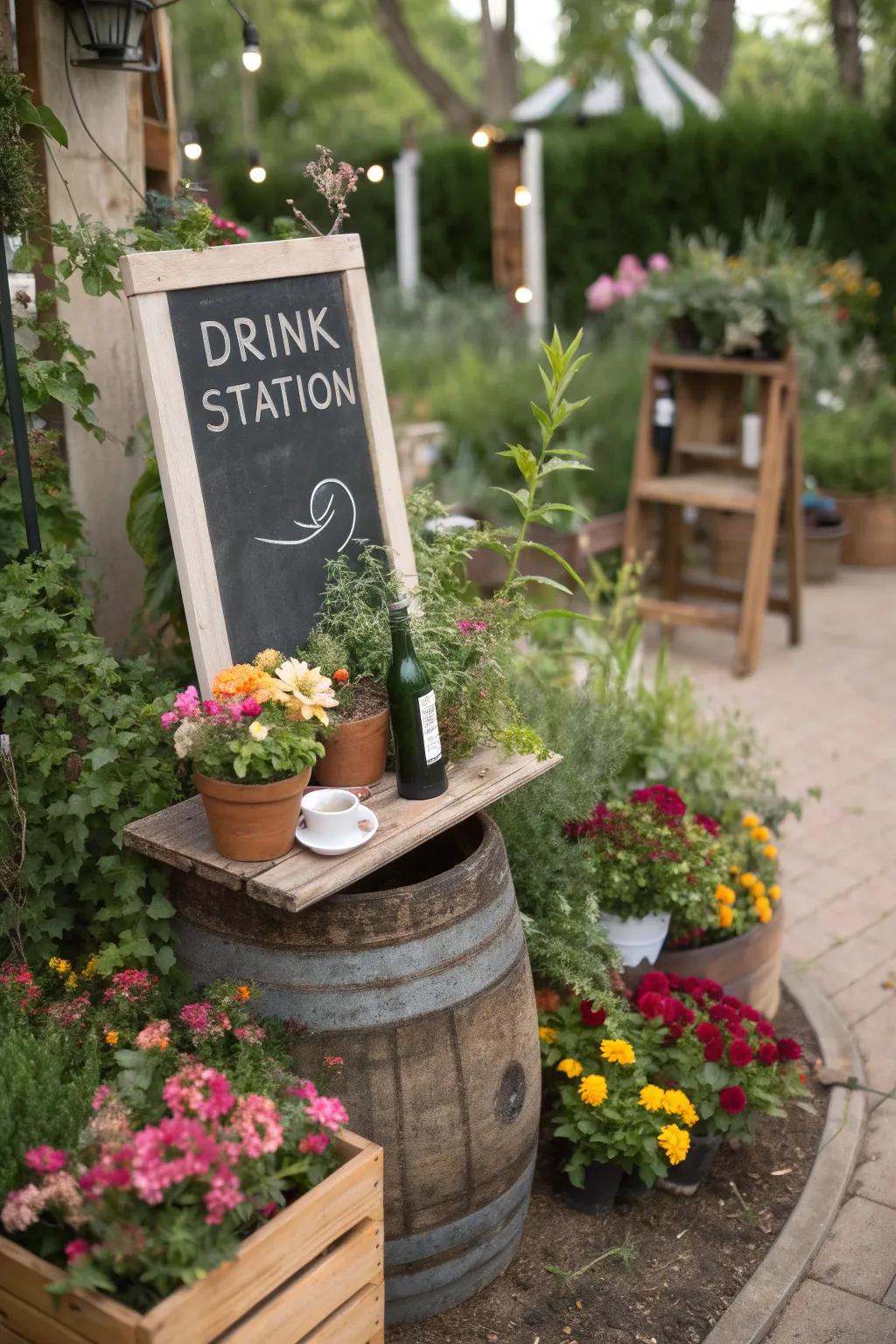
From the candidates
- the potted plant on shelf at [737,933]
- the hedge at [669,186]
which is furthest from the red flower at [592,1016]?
the hedge at [669,186]

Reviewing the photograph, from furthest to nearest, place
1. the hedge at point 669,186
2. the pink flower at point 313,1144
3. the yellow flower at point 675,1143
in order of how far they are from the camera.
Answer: the hedge at point 669,186 → the yellow flower at point 675,1143 → the pink flower at point 313,1144

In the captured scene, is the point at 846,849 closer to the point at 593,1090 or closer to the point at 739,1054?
the point at 739,1054

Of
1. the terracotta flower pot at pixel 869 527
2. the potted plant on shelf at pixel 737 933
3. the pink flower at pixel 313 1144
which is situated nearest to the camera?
the pink flower at pixel 313 1144

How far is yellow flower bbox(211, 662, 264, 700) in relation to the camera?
82.7 inches

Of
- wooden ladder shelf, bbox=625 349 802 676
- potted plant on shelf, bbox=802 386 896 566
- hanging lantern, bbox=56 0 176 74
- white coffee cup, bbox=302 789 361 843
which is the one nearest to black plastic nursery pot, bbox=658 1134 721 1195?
white coffee cup, bbox=302 789 361 843

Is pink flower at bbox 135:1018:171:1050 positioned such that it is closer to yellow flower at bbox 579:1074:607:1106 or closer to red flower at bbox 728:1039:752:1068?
yellow flower at bbox 579:1074:607:1106

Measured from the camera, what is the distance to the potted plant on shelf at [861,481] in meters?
6.98

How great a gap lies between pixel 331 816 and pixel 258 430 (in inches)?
30.2

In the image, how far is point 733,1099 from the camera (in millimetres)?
2520

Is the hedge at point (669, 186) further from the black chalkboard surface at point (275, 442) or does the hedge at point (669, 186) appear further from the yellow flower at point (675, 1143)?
the yellow flower at point (675, 1143)

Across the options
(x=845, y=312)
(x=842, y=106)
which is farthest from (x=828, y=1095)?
(x=842, y=106)

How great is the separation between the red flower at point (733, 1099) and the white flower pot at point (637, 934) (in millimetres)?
461

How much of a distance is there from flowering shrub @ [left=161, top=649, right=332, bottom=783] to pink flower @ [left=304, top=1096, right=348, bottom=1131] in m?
0.49

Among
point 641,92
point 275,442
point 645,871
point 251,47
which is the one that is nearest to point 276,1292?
point 645,871
